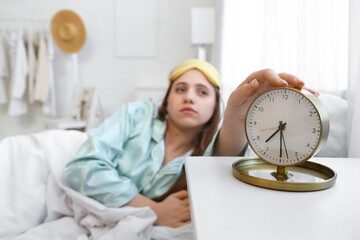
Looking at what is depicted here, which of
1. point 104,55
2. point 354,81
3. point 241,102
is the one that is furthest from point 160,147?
point 104,55

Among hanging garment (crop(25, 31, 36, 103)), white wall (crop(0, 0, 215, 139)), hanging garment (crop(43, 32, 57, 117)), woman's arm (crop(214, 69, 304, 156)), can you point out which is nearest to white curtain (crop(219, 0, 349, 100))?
woman's arm (crop(214, 69, 304, 156))

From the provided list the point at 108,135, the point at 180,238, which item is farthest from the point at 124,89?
the point at 180,238

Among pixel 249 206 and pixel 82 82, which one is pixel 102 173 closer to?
pixel 249 206

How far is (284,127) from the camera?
0.60m

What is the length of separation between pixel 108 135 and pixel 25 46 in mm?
3051

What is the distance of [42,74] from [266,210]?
3672 millimetres

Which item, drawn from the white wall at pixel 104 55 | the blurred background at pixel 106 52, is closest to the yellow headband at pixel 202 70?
the blurred background at pixel 106 52

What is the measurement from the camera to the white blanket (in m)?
1.04

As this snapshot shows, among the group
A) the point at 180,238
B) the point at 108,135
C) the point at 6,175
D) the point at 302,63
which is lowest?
the point at 180,238

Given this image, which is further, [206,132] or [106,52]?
[106,52]

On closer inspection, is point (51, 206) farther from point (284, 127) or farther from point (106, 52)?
point (106, 52)

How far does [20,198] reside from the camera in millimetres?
1167

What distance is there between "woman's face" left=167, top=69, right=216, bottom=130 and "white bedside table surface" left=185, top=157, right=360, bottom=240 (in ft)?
2.09

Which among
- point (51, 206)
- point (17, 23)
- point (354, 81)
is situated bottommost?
point (51, 206)
